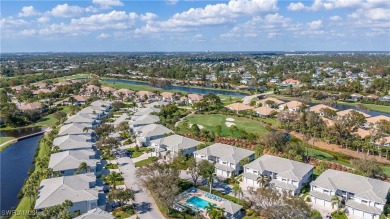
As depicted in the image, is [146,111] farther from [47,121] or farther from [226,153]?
[226,153]

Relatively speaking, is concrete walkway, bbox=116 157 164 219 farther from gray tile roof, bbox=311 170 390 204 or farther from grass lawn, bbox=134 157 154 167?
gray tile roof, bbox=311 170 390 204

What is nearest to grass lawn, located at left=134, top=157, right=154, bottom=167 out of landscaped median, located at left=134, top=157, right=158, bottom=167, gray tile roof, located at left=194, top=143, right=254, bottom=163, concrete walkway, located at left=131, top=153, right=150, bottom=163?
landscaped median, located at left=134, top=157, right=158, bottom=167

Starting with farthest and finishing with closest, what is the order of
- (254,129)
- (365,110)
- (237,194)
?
(365,110), (254,129), (237,194)

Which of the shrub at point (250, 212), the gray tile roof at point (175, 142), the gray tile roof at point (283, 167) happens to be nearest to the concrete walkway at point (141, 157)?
the gray tile roof at point (175, 142)

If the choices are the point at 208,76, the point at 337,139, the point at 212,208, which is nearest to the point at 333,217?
the point at 212,208

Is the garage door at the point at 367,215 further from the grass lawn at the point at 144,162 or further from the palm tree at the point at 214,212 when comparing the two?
the grass lawn at the point at 144,162

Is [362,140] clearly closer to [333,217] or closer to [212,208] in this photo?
[333,217]
